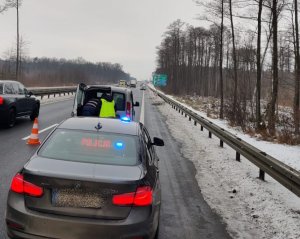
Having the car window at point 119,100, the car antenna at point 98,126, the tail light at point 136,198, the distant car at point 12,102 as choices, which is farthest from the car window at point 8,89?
the tail light at point 136,198

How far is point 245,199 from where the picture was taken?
743 cm

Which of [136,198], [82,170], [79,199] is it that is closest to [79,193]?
[79,199]

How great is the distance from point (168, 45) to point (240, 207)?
7731 cm

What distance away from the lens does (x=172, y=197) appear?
291 inches

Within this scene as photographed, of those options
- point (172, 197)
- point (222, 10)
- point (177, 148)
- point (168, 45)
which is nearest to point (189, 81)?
point (168, 45)

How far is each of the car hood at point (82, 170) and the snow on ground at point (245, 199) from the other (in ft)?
6.90

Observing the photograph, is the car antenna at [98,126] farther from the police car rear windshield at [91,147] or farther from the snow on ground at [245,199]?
the snow on ground at [245,199]

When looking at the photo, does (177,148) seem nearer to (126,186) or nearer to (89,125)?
(89,125)

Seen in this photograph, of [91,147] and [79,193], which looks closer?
[79,193]

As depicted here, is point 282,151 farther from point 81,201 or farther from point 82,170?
point 81,201

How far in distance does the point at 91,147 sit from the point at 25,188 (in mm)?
1056

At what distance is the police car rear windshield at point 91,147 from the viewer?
15.2 ft

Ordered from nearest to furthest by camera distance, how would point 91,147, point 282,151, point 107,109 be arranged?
point 91,147 → point 107,109 → point 282,151

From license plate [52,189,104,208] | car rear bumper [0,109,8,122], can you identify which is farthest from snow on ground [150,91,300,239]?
car rear bumper [0,109,8,122]
